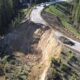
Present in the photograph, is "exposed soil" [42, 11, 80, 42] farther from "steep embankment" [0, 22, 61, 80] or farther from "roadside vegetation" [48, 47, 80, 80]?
"roadside vegetation" [48, 47, 80, 80]

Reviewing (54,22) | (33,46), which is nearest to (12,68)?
(33,46)

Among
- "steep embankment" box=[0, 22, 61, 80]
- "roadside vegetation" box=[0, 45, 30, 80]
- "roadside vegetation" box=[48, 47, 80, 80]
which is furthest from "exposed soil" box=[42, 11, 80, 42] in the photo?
"roadside vegetation" box=[48, 47, 80, 80]

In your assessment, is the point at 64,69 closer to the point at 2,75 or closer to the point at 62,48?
the point at 62,48

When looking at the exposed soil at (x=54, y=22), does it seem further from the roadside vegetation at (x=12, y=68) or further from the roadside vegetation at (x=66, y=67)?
the roadside vegetation at (x=66, y=67)

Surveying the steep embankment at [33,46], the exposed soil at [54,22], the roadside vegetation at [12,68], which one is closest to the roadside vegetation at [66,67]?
the steep embankment at [33,46]

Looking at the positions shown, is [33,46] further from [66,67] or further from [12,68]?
[66,67]
